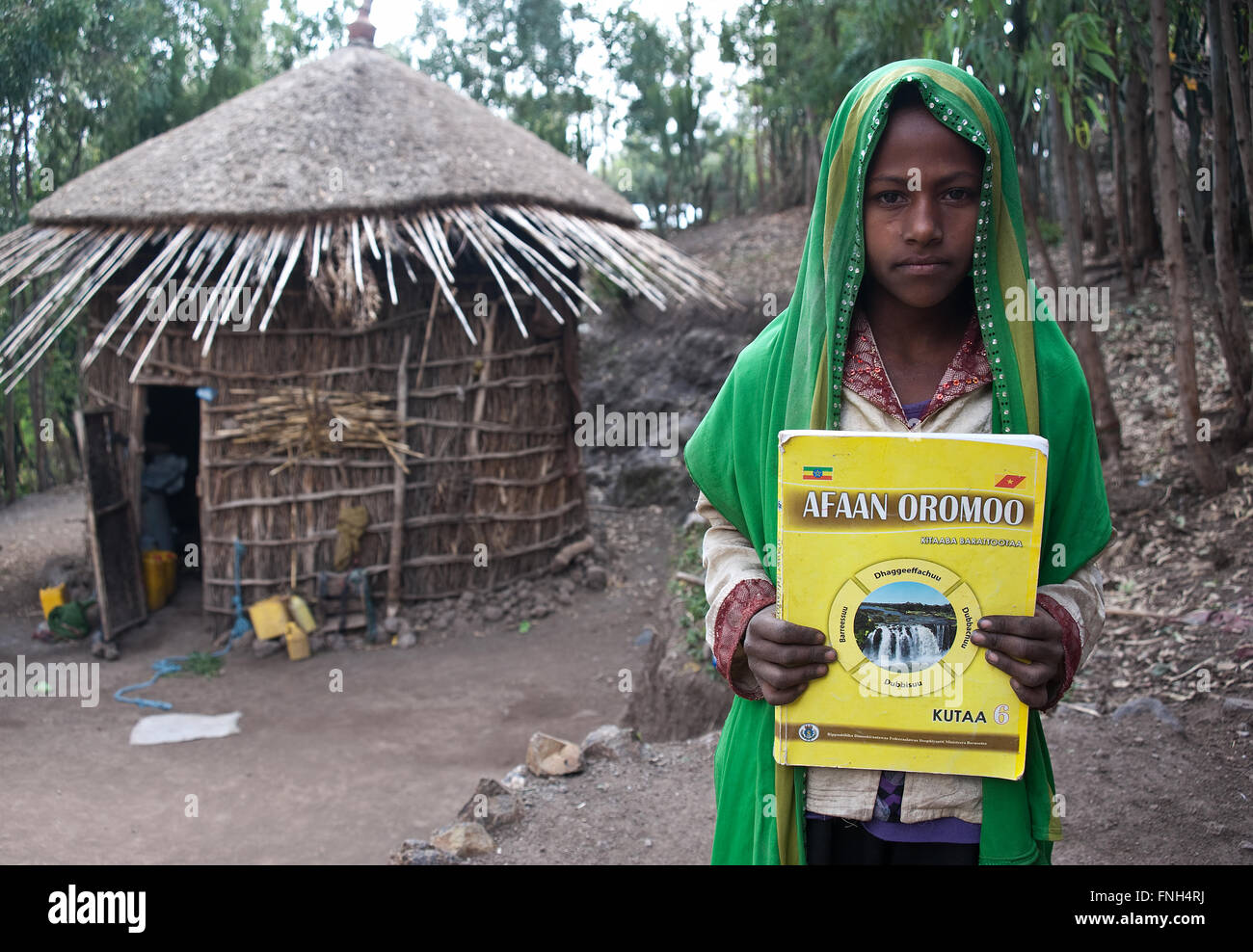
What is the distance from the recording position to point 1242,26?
17.2 feet

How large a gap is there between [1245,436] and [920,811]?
219 inches

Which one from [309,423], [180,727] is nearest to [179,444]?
[309,423]

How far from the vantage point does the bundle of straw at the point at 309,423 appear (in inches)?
298

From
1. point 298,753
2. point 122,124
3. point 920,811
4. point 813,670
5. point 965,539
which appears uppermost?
point 122,124

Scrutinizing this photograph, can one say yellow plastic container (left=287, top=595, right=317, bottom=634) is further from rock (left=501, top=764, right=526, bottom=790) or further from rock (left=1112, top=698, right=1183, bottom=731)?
rock (left=1112, top=698, right=1183, bottom=731)

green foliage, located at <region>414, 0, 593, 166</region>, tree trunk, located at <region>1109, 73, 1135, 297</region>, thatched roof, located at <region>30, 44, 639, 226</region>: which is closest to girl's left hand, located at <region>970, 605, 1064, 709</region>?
thatched roof, located at <region>30, 44, 639, 226</region>

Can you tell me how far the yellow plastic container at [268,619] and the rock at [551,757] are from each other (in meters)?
3.55

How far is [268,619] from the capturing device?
747 cm

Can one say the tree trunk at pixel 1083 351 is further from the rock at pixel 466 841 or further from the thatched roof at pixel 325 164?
the rock at pixel 466 841

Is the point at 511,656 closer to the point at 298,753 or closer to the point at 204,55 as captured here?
the point at 298,753
